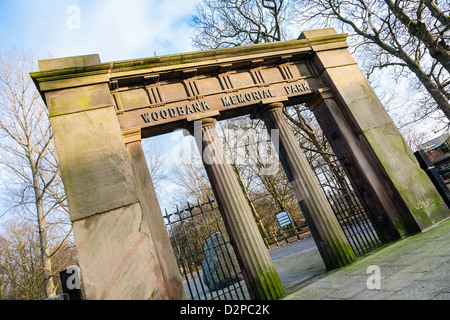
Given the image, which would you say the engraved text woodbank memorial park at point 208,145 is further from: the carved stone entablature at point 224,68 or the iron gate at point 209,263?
the iron gate at point 209,263

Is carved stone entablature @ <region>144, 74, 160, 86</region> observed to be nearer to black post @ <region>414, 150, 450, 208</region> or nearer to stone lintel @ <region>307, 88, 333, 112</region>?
stone lintel @ <region>307, 88, 333, 112</region>

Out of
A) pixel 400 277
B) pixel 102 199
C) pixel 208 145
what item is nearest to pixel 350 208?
pixel 400 277

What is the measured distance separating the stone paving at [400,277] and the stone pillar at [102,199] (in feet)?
8.62

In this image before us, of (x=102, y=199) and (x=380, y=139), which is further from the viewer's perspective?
(x=380, y=139)

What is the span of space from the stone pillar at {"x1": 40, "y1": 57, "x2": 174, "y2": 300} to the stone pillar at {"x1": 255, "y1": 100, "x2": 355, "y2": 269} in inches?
130

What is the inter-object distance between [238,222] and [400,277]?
259 centimetres

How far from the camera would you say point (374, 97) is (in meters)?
6.07

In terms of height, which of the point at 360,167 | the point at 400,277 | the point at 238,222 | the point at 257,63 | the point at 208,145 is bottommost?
the point at 400,277

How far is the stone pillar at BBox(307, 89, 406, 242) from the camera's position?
5.33 m

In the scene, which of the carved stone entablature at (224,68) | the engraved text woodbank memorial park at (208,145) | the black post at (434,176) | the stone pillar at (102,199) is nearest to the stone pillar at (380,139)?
the engraved text woodbank memorial park at (208,145)

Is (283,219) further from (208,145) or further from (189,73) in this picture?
(189,73)

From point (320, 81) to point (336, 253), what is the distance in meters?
4.44

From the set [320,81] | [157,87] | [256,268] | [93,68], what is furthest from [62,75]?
[320,81]

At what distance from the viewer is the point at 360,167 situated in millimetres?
5582
